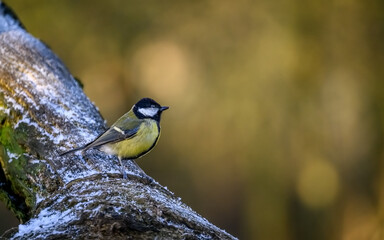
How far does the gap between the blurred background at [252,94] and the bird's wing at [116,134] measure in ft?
20.4

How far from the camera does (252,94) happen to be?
11180 mm

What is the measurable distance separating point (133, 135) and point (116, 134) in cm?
14

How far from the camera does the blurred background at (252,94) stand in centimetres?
992

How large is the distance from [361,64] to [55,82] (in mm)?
6975

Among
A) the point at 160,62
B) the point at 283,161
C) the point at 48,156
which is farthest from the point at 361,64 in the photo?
the point at 48,156

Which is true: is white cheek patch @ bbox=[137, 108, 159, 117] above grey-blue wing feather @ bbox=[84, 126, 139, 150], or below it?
above

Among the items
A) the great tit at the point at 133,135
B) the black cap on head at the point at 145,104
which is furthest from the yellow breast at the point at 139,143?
the black cap on head at the point at 145,104

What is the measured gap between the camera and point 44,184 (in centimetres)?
337

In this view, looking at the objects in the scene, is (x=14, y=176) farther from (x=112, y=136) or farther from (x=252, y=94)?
(x=252, y=94)

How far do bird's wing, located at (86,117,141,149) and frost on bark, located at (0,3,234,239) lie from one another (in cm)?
10

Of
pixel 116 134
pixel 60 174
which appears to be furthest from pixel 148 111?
pixel 60 174

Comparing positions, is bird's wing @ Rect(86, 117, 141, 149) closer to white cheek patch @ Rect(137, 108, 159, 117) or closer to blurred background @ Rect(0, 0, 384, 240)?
white cheek patch @ Rect(137, 108, 159, 117)

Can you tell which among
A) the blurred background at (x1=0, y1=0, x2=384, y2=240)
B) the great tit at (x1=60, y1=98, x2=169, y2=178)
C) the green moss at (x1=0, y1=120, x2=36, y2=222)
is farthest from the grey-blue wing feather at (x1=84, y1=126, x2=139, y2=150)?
the blurred background at (x1=0, y1=0, x2=384, y2=240)

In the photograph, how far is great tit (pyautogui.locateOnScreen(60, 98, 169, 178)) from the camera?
148 inches
